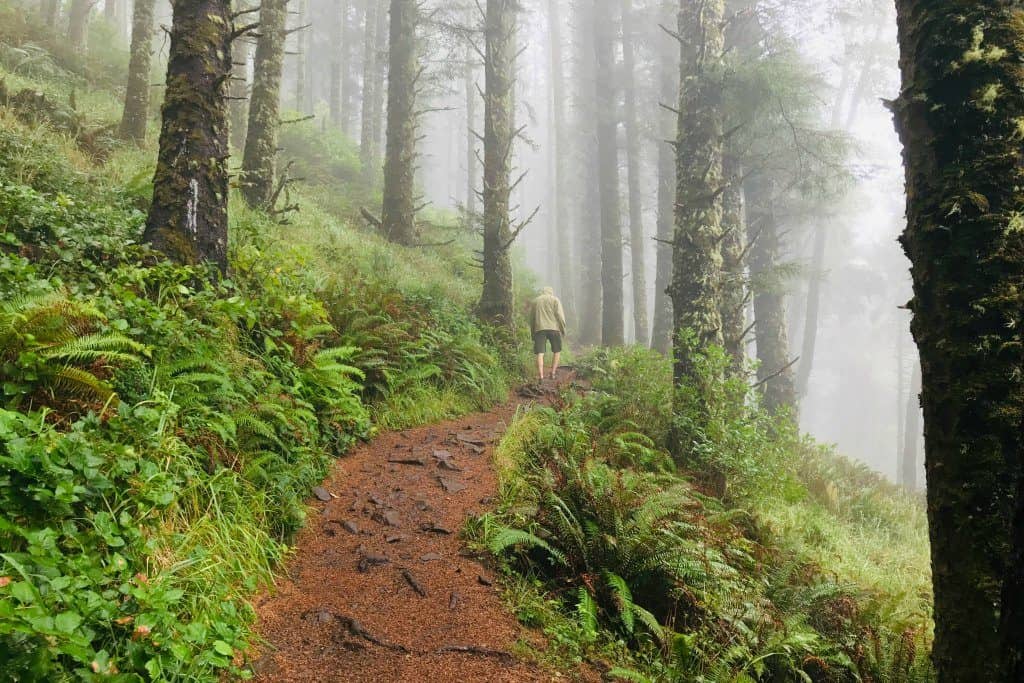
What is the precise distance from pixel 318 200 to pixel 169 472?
13550mm

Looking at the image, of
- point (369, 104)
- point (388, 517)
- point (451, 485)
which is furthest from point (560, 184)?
point (388, 517)

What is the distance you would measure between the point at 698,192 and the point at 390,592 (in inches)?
272

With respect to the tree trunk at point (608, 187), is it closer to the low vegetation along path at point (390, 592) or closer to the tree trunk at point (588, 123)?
the tree trunk at point (588, 123)

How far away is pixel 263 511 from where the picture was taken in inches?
145

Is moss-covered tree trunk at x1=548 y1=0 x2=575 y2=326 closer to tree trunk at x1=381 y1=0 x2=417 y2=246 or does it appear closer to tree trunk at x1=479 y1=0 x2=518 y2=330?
tree trunk at x1=381 y1=0 x2=417 y2=246

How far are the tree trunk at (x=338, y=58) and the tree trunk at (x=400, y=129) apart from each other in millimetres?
13162

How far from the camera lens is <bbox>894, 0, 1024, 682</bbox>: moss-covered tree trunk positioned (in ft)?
7.23

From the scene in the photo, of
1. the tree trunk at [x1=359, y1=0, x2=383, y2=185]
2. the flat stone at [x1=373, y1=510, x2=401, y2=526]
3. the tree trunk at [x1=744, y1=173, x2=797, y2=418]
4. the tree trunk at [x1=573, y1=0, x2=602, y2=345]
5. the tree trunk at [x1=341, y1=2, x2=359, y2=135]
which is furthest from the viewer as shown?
the tree trunk at [x1=341, y1=2, x2=359, y2=135]

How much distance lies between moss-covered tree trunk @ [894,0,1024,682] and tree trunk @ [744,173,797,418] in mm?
10706

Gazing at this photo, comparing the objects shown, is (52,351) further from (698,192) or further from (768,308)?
(768,308)

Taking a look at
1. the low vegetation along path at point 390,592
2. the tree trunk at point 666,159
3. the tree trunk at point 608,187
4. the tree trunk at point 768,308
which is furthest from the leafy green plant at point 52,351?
the tree trunk at point 666,159

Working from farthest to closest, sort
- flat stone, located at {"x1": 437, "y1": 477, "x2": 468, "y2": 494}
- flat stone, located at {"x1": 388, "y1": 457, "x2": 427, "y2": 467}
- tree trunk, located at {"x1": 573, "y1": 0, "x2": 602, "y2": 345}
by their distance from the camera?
tree trunk, located at {"x1": 573, "y1": 0, "x2": 602, "y2": 345} → flat stone, located at {"x1": 388, "y1": 457, "x2": 427, "y2": 467} → flat stone, located at {"x1": 437, "y1": 477, "x2": 468, "y2": 494}

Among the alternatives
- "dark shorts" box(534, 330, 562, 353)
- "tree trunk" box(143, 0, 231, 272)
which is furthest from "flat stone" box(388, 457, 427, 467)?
"dark shorts" box(534, 330, 562, 353)

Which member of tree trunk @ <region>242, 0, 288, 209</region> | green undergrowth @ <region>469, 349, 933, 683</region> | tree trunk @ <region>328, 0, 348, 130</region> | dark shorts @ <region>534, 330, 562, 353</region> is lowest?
green undergrowth @ <region>469, 349, 933, 683</region>
